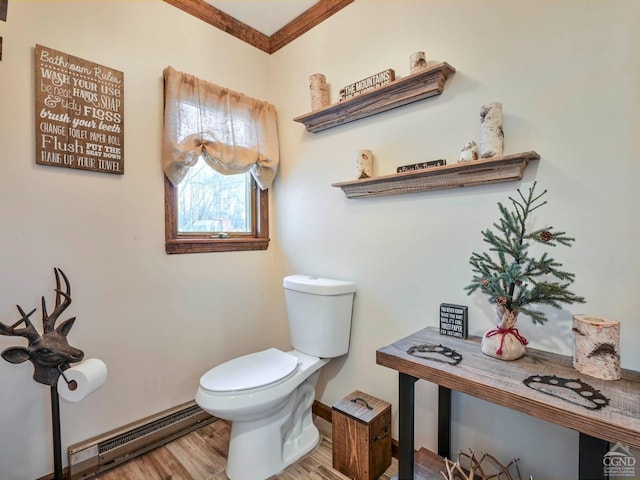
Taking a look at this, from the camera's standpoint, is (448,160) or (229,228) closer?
(448,160)

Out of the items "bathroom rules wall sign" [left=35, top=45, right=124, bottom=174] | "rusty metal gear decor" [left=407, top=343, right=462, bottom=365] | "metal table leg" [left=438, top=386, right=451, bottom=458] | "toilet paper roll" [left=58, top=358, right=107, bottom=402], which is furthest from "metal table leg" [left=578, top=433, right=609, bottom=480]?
"bathroom rules wall sign" [left=35, top=45, right=124, bottom=174]

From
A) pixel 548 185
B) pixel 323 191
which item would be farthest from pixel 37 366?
pixel 548 185

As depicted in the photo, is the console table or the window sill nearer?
the console table

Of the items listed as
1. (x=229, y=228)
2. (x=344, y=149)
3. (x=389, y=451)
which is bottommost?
(x=389, y=451)

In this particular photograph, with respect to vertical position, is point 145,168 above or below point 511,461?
above

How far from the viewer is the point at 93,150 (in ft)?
5.03

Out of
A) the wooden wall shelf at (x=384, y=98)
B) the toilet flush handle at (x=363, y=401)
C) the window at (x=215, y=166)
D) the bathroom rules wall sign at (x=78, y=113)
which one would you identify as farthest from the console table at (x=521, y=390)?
the bathroom rules wall sign at (x=78, y=113)

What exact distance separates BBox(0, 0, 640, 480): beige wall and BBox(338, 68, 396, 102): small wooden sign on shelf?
4.1 inches

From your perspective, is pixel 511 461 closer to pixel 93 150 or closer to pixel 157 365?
pixel 157 365

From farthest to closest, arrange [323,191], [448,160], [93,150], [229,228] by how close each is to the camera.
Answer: [229,228] → [323,191] → [93,150] → [448,160]

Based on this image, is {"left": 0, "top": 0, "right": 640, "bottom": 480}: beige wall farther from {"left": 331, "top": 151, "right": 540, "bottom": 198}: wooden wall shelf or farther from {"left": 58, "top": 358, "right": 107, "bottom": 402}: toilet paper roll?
{"left": 58, "top": 358, "right": 107, "bottom": 402}: toilet paper roll

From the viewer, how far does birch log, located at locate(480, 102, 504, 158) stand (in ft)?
4.04

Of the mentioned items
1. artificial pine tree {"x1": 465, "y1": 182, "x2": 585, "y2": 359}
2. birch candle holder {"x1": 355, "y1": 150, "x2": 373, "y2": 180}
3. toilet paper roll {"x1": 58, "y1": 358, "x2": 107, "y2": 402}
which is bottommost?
toilet paper roll {"x1": 58, "y1": 358, "x2": 107, "y2": 402}

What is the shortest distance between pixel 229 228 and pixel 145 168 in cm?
61
